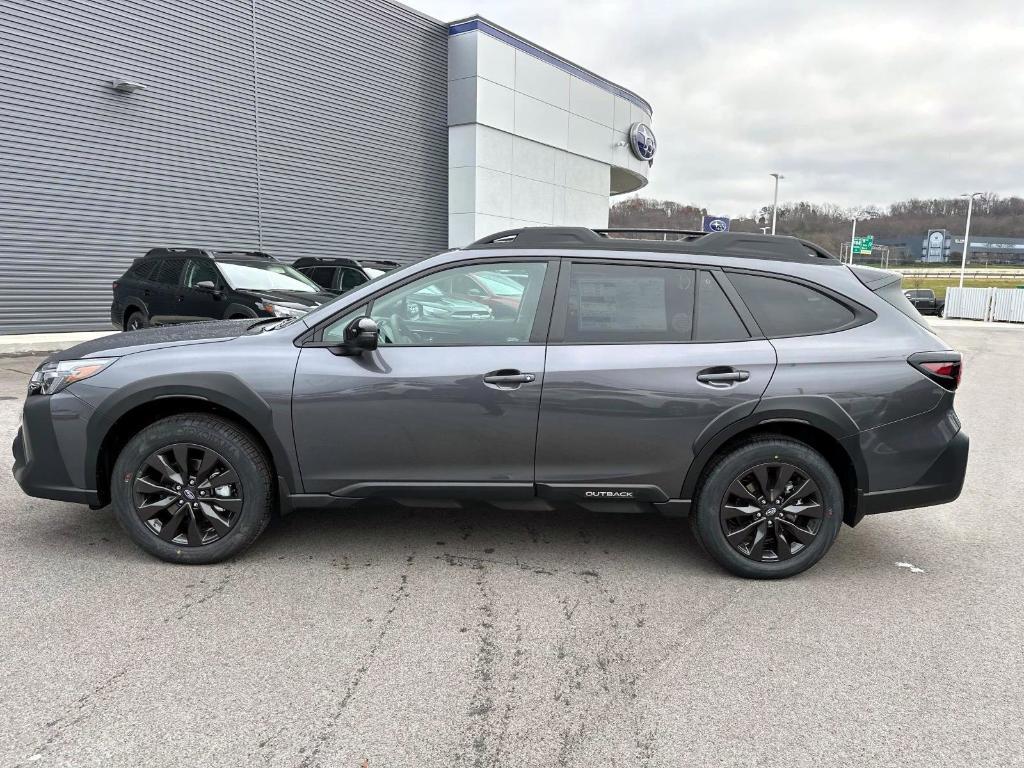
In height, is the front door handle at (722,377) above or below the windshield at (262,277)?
below

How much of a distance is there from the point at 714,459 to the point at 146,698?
8.84 ft

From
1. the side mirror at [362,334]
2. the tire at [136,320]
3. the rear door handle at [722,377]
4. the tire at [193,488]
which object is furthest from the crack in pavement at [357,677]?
the tire at [136,320]

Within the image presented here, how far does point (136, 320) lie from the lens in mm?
11555

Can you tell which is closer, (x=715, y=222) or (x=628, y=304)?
(x=628, y=304)

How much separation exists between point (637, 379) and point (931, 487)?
1615mm

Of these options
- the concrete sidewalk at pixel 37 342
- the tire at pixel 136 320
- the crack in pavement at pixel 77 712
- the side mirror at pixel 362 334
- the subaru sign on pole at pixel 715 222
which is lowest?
the crack in pavement at pixel 77 712

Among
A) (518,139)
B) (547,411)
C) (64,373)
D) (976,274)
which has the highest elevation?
(518,139)

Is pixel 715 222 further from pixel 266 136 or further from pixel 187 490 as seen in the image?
pixel 187 490

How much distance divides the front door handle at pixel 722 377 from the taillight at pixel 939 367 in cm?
85

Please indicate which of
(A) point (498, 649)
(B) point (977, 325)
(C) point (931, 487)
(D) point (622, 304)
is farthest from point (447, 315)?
(B) point (977, 325)

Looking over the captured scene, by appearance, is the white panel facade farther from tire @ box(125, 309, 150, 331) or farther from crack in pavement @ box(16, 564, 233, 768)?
crack in pavement @ box(16, 564, 233, 768)

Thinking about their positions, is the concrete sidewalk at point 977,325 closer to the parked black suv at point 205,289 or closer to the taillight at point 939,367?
the parked black suv at point 205,289

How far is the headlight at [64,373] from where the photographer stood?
3.59 metres

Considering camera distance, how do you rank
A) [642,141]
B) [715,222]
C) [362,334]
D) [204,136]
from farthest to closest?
[642,141]
[715,222]
[204,136]
[362,334]
